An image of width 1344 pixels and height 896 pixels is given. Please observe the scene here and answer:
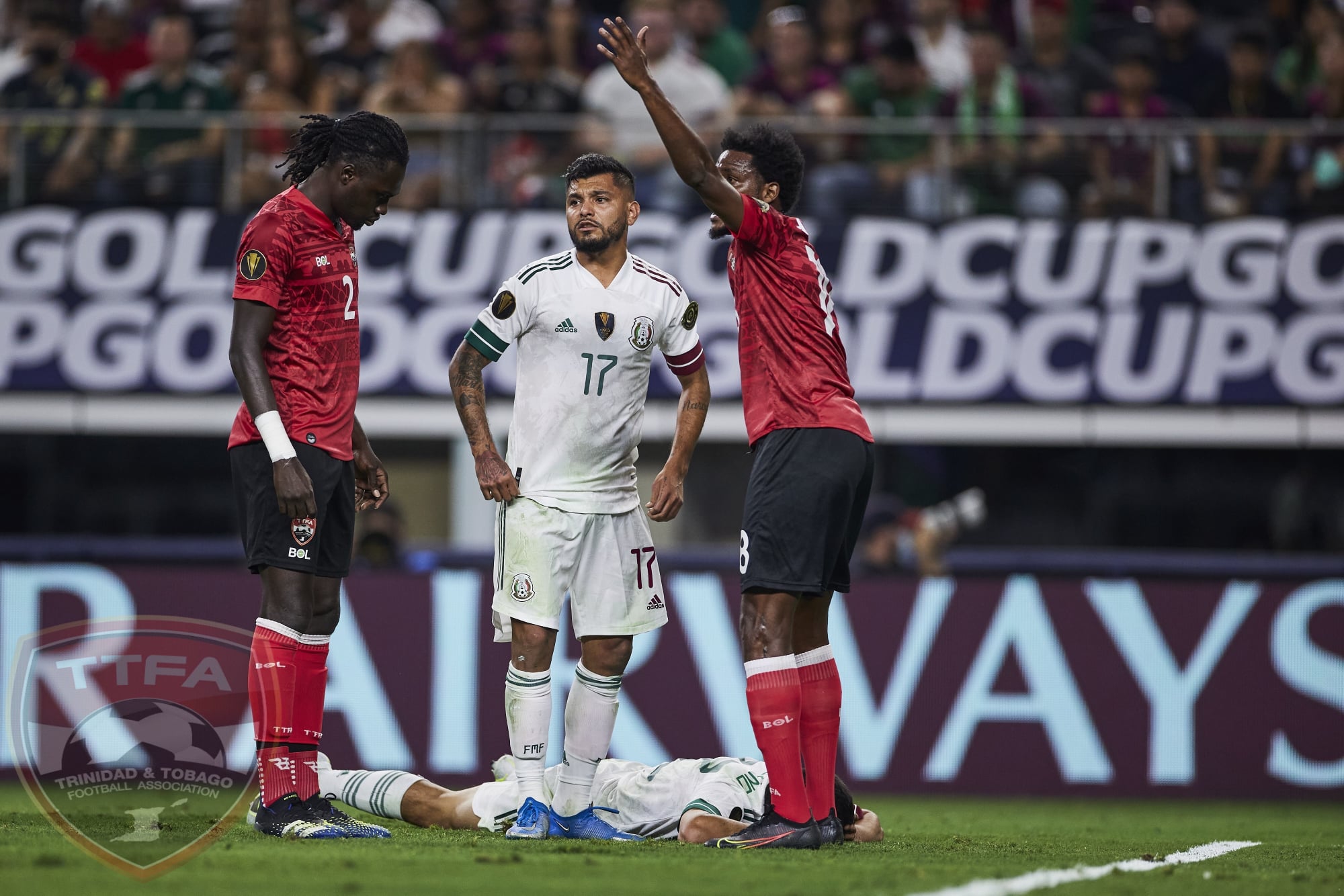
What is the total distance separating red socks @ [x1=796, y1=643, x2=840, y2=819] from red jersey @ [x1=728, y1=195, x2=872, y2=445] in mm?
836

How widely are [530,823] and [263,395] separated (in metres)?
1.74

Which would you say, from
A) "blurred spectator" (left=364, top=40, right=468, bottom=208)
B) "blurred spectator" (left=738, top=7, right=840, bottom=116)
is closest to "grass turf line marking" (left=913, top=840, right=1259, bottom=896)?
"blurred spectator" (left=738, top=7, right=840, bottom=116)

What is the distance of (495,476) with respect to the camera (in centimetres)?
559

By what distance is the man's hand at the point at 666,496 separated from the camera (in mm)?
5664

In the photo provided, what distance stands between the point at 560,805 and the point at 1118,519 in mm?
8149

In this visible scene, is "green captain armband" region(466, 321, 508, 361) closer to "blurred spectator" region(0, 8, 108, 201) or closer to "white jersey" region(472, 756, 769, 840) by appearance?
"white jersey" region(472, 756, 769, 840)

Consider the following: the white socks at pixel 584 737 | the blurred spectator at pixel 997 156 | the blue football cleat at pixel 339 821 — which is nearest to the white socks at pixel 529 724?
the white socks at pixel 584 737

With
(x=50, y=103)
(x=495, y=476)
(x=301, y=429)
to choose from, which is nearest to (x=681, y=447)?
(x=495, y=476)

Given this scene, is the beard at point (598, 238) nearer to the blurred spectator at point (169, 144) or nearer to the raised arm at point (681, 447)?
the raised arm at point (681, 447)

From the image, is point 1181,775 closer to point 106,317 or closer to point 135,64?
point 106,317

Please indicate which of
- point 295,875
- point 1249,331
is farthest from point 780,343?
point 1249,331

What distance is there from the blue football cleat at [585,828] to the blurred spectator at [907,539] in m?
4.67

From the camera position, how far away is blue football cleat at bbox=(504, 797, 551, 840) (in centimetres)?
550

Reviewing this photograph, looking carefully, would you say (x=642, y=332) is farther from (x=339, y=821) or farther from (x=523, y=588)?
(x=339, y=821)
